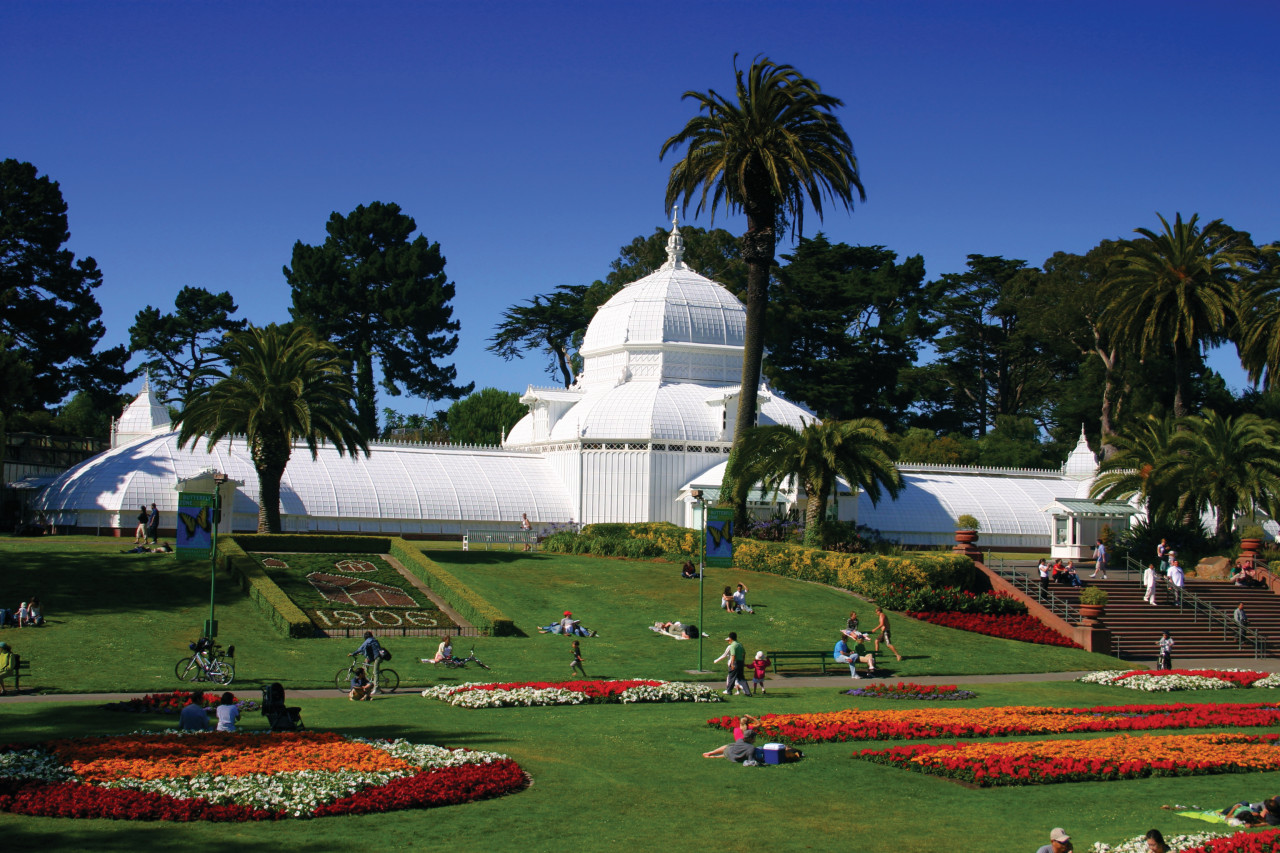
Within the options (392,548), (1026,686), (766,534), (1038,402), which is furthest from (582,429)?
(1038,402)

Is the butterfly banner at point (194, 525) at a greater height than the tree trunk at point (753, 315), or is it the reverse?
the tree trunk at point (753, 315)

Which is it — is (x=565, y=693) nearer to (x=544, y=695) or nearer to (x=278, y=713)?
(x=544, y=695)

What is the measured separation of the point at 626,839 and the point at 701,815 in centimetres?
167

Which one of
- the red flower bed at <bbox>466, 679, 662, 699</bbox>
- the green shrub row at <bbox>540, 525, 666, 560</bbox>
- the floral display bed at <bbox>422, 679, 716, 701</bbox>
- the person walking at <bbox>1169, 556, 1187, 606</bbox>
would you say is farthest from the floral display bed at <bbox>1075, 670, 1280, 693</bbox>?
the green shrub row at <bbox>540, 525, 666, 560</bbox>

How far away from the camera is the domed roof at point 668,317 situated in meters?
62.5

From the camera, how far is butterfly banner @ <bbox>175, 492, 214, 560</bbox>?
93.7 ft

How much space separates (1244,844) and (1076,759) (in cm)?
523

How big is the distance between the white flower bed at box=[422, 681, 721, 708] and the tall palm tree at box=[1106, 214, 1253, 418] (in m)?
37.4

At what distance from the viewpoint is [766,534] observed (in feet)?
160

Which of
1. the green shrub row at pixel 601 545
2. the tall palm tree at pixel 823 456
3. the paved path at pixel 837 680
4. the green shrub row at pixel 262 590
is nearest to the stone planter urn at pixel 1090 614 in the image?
the paved path at pixel 837 680

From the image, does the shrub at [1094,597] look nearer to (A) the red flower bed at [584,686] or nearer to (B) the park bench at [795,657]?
(B) the park bench at [795,657]

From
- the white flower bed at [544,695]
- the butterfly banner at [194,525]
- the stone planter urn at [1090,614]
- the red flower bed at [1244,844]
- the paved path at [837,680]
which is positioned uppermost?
the butterfly banner at [194,525]

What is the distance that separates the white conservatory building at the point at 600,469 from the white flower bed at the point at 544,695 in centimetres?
2200

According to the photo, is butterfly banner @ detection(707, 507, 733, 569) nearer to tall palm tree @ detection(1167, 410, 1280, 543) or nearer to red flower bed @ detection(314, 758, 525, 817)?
red flower bed @ detection(314, 758, 525, 817)
